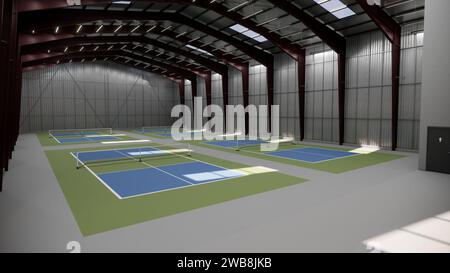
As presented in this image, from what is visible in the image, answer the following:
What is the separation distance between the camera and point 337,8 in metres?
22.1

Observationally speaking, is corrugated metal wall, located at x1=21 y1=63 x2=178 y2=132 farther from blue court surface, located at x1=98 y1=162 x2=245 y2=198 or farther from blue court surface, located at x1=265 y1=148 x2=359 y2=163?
blue court surface, located at x1=265 y1=148 x2=359 y2=163

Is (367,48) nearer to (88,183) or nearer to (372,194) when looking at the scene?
(372,194)

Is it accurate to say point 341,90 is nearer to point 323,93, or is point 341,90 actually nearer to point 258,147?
point 323,93

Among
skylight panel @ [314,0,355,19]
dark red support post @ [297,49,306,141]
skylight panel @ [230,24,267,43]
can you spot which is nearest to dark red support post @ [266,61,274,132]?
skylight panel @ [230,24,267,43]

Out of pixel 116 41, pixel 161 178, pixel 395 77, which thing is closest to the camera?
pixel 161 178

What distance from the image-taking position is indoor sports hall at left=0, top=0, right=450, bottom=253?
25.1 feet

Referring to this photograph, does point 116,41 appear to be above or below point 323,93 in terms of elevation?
above

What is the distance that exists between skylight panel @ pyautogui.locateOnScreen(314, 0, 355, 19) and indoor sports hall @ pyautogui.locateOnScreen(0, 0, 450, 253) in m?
0.14

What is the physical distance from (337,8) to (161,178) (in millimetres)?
18584

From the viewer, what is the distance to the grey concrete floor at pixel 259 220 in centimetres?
681

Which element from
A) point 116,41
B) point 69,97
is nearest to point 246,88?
point 116,41
